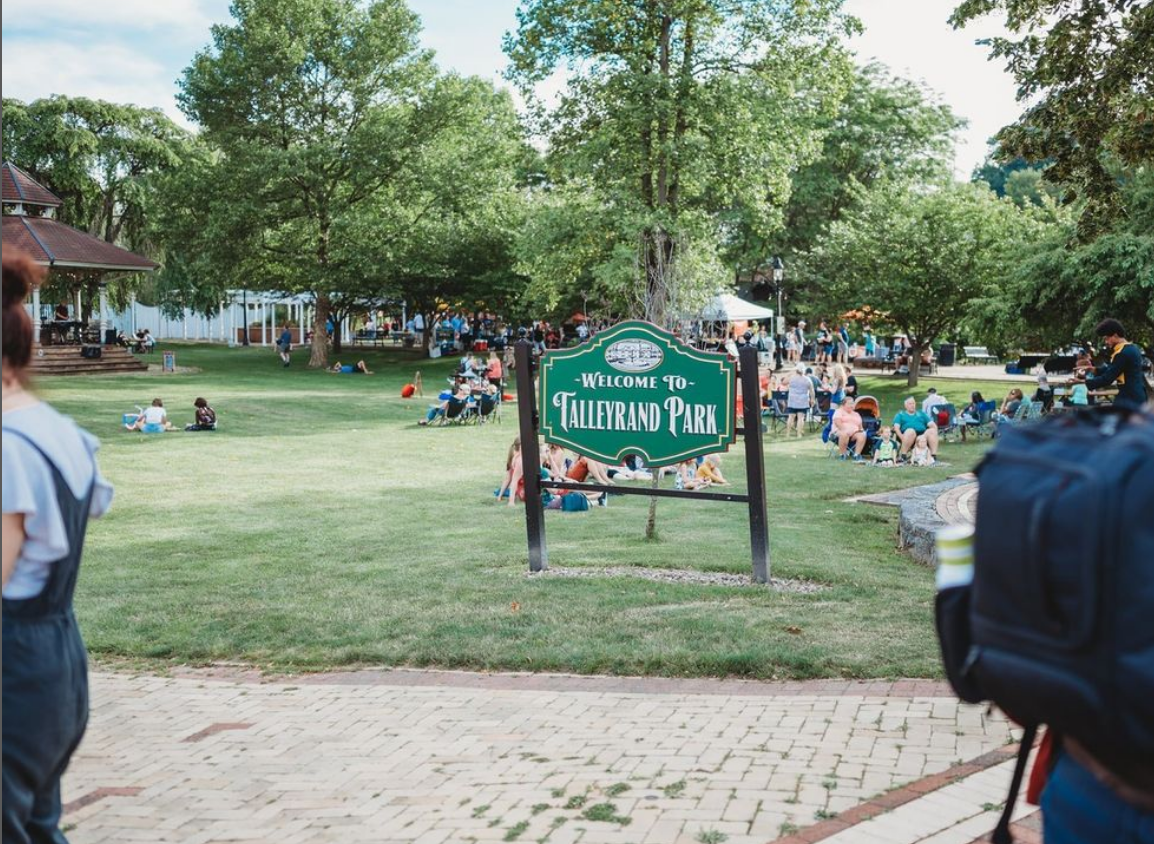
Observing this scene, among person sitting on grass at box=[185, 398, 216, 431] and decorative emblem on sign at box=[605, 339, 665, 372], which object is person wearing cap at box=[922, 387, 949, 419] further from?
decorative emblem on sign at box=[605, 339, 665, 372]

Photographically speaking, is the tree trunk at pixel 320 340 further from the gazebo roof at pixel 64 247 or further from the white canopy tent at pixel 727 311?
the white canopy tent at pixel 727 311

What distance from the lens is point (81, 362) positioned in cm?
3725

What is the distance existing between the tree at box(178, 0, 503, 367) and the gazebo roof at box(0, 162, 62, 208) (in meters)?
5.66

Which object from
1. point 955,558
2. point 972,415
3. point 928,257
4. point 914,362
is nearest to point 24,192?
point 928,257

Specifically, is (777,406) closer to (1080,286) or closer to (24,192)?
(1080,286)

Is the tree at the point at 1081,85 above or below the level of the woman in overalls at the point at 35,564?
above

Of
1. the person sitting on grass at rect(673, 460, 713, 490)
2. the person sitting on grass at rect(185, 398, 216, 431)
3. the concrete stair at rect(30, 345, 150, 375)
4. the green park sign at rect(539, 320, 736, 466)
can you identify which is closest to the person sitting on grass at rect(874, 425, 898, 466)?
the person sitting on grass at rect(673, 460, 713, 490)

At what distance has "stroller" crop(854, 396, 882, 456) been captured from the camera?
2053cm

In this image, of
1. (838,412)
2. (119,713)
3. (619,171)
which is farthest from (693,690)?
(619,171)

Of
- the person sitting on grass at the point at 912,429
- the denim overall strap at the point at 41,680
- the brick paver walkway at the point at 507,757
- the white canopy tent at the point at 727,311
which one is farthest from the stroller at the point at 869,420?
the denim overall strap at the point at 41,680

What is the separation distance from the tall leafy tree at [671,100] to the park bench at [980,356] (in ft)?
59.7

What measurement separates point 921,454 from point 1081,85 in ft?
23.1

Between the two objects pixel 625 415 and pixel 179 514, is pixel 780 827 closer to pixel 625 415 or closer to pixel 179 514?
pixel 625 415

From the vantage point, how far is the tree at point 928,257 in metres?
34.1
